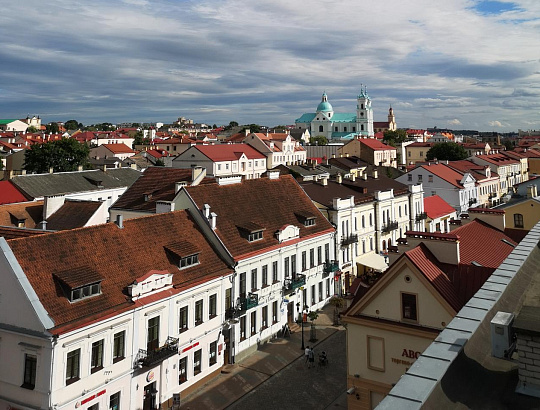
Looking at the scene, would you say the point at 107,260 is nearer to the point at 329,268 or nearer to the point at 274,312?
the point at 274,312

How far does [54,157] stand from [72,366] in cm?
7897

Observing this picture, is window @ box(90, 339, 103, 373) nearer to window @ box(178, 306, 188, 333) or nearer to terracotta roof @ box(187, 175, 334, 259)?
A: window @ box(178, 306, 188, 333)

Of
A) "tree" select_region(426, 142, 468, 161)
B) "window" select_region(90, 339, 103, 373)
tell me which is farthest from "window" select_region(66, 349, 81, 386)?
"tree" select_region(426, 142, 468, 161)

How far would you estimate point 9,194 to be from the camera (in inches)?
2136

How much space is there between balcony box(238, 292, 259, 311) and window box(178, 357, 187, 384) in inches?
204

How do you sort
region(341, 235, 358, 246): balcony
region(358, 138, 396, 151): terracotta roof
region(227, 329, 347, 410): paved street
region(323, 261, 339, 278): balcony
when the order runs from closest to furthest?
region(227, 329, 347, 410): paved street
region(323, 261, 339, 278): balcony
region(341, 235, 358, 246): balcony
region(358, 138, 396, 151): terracotta roof

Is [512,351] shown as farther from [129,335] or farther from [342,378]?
[342,378]

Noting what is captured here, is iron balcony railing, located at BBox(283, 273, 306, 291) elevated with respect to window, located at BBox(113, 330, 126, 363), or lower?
elevated

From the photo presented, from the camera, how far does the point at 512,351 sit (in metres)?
7.56

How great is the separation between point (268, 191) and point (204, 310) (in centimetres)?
1416

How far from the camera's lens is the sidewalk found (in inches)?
984

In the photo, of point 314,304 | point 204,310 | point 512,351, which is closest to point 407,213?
point 314,304

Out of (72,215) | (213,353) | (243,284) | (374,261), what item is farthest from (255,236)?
(72,215)

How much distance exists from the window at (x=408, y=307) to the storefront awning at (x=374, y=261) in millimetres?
23801
